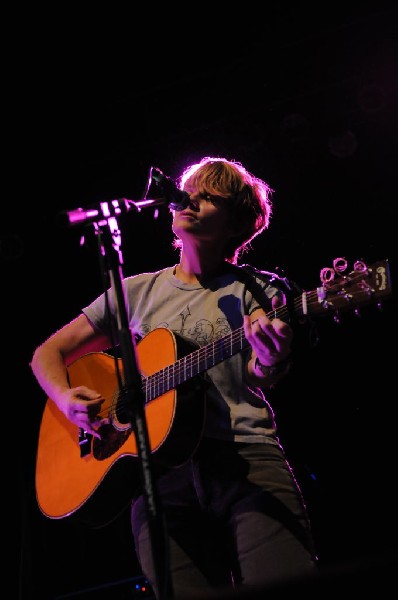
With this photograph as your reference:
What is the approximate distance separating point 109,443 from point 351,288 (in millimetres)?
1404

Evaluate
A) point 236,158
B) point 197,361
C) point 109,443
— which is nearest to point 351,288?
point 197,361

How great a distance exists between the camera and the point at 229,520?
2.71m

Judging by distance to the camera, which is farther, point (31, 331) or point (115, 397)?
point (31, 331)

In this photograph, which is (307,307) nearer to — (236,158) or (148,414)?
(148,414)

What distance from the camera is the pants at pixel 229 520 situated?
2.55 metres

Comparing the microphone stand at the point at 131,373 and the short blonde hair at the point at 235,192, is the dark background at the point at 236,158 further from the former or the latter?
the microphone stand at the point at 131,373

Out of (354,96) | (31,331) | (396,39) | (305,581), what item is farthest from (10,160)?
(305,581)

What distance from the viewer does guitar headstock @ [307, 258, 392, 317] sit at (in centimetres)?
254

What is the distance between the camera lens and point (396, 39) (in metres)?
4.91

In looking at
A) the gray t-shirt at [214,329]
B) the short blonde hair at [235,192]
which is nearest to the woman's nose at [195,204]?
the short blonde hair at [235,192]

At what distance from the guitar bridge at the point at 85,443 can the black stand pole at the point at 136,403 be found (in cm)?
117

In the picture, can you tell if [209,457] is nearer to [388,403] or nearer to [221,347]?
[221,347]

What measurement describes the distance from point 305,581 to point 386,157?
4597 mm

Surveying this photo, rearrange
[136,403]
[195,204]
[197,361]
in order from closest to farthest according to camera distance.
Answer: [136,403] < [197,361] < [195,204]
